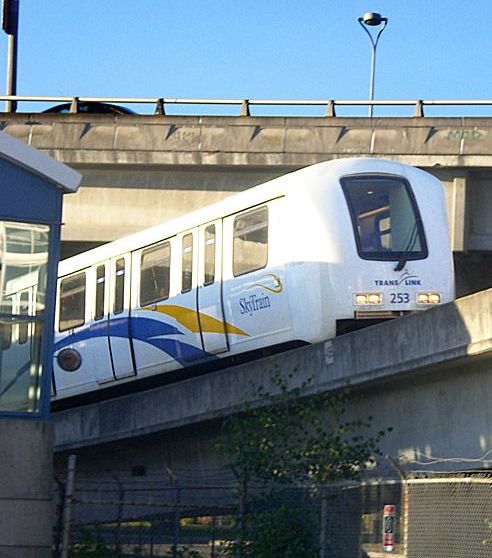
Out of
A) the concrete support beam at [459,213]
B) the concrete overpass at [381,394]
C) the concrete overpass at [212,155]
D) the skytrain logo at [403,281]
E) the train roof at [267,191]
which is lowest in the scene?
the concrete overpass at [381,394]

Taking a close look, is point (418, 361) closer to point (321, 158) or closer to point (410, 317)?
point (410, 317)

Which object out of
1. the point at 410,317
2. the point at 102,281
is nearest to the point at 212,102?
the point at 102,281

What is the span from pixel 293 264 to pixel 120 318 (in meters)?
4.76

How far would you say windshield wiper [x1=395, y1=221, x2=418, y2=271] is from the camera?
60.3 feet

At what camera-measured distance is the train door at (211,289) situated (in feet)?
64.2

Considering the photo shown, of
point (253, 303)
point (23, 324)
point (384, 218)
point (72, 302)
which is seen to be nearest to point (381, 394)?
point (253, 303)

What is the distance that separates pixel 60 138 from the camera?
2981 cm

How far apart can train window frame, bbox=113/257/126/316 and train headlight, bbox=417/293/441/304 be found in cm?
562

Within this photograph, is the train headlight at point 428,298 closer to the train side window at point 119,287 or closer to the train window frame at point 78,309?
the train side window at point 119,287

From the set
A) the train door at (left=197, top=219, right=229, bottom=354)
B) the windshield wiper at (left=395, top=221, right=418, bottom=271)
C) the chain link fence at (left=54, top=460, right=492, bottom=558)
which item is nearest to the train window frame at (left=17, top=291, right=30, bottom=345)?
the chain link fence at (left=54, top=460, right=492, bottom=558)

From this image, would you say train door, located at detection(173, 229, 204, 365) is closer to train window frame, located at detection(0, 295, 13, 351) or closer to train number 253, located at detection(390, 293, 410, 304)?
train number 253, located at detection(390, 293, 410, 304)

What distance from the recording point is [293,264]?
18.2 metres

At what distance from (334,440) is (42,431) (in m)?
3.16

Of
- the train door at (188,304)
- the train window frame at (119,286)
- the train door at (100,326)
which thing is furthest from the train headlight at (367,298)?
the train door at (100,326)
